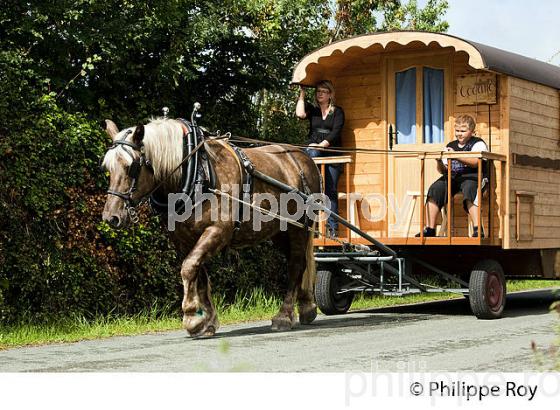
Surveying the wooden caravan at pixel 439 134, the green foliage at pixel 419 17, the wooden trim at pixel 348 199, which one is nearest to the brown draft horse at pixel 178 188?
the wooden trim at pixel 348 199

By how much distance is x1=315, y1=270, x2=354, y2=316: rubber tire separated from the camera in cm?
1398

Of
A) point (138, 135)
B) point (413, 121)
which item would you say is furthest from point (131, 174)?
point (413, 121)

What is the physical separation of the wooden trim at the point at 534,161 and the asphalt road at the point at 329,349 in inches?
78.5

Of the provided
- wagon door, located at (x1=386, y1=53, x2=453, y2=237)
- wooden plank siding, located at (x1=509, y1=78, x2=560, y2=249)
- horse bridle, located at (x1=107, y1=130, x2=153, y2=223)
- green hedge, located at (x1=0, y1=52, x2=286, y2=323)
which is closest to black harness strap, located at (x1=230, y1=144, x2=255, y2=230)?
green hedge, located at (x1=0, y1=52, x2=286, y2=323)

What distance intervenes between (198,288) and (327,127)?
12.3ft

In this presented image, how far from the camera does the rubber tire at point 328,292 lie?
13977 millimetres

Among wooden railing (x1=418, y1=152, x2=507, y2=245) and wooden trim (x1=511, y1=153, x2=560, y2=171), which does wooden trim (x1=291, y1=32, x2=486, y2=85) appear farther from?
wooden trim (x1=511, y1=153, x2=560, y2=171)

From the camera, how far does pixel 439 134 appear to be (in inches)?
564

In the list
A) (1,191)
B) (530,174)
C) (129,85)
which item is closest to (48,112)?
(1,191)

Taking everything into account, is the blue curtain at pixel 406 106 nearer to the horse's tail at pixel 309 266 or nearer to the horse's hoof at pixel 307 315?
the horse's tail at pixel 309 266

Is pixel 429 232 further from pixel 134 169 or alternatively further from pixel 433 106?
pixel 134 169

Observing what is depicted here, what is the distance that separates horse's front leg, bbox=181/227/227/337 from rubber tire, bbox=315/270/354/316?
2.93 m

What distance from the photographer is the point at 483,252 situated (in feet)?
46.2

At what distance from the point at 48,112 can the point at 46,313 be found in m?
2.39
